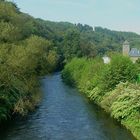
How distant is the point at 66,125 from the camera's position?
45.1 meters

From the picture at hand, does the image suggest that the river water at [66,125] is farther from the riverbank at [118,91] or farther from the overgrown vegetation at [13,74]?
the overgrown vegetation at [13,74]

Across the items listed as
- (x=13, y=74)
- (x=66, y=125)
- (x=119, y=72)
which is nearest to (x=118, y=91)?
(x=119, y=72)

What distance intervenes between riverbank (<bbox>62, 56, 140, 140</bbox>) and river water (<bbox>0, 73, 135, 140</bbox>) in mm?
1135

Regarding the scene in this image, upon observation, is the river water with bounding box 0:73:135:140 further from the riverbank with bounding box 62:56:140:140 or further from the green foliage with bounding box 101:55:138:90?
the green foliage with bounding box 101:55:138:90

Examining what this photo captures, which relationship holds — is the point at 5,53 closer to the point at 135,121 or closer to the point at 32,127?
the point at 32,127

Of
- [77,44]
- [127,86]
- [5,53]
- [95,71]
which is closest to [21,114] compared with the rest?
[5,53]

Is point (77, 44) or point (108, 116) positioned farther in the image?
point (77, 44)

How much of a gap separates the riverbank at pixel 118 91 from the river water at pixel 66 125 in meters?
1.14

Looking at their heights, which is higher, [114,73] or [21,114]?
[114,73]

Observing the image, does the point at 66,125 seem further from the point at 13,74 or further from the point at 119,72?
the point at 119,72

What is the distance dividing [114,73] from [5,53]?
57.1ft

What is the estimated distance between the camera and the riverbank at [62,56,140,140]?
44.1 metres

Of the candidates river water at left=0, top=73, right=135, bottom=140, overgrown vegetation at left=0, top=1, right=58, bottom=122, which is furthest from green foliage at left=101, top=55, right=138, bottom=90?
overgrown vegetation at left=0, top=1, right=58, bottom=122

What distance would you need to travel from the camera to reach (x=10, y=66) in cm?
4784
